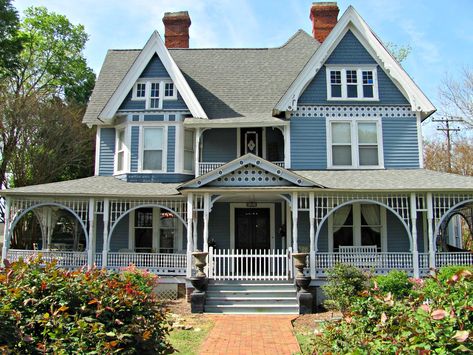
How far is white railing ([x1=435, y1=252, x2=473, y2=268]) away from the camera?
52.9 feet

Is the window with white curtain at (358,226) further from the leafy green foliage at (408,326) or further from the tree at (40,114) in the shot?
the tree at (40,114)

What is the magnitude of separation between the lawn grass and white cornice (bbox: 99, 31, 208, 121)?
8421mm

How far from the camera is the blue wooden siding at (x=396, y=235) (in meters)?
17.7

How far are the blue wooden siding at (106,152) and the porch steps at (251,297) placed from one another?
24.1 ft

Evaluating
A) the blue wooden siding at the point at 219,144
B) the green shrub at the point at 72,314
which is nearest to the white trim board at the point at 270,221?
the blue wooden siding at the point at 219,144

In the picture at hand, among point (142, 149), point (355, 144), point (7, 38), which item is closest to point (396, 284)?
point (355, 144)

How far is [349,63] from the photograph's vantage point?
18312 millimetres

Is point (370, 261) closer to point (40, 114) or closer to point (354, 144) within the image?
point (354, 144)

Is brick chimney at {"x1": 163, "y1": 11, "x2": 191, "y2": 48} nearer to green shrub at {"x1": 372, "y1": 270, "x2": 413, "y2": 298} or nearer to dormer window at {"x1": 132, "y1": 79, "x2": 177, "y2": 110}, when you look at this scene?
dormer window at {"x1": 132, "y1": 79, "x2": 177, "y2": 110}

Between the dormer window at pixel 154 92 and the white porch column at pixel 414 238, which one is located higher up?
the dormer window at pixel 154 92

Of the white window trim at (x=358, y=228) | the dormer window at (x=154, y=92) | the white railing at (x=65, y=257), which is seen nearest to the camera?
the white railing at (x=65, y=257)

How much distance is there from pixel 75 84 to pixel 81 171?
34.5 ft

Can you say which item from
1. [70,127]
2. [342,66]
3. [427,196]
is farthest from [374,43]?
[70,127]

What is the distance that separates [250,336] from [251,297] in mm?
3667
